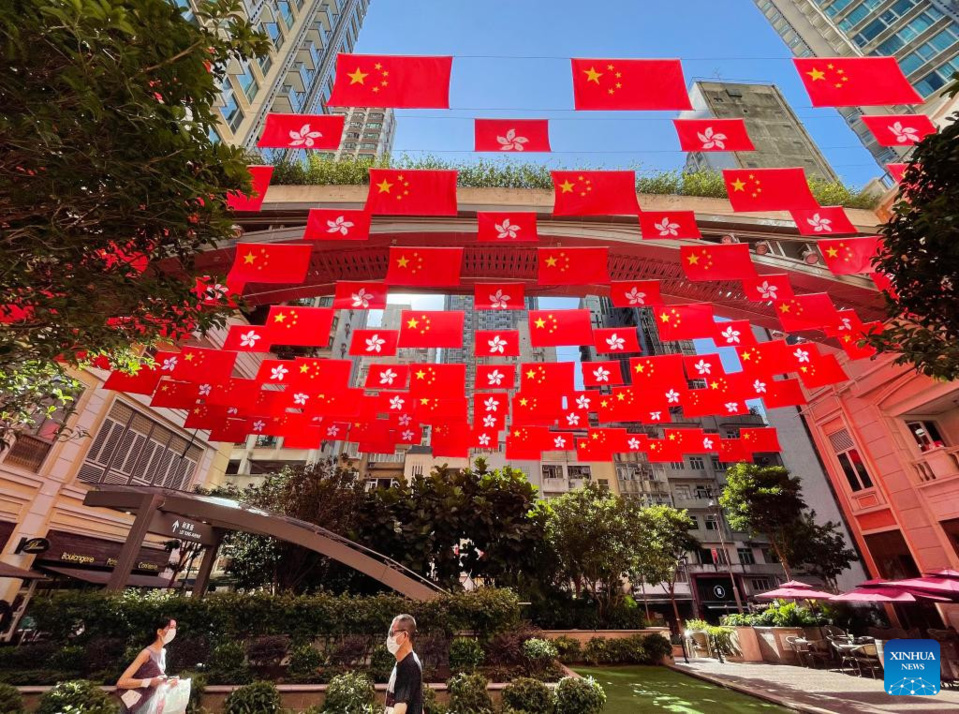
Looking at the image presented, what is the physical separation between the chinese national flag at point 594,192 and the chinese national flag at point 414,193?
1.80 m

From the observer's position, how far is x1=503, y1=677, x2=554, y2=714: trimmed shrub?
20.4 feet

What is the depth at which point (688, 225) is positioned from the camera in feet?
26.5

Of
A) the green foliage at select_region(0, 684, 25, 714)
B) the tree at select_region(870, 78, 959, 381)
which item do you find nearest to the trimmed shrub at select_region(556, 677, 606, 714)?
the tree at select_region(870, 78, 959, 381)

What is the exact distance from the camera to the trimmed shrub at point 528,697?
6.21 m

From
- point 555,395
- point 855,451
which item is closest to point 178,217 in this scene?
point 555,395

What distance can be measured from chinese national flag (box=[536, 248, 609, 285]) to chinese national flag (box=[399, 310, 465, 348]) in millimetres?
2048

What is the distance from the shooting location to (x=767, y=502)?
2291cm

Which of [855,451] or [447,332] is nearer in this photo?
[447,332]

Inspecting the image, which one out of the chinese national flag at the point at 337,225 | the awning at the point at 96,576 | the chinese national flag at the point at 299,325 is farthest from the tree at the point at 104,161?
the awning at the point at 96,576

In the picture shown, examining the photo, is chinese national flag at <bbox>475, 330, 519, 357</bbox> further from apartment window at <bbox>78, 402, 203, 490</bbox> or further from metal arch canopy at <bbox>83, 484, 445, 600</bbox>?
apartment window at <bbox>78, 402, 203, 490</bbox>

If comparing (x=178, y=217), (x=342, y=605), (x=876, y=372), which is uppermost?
(x=876, y=372)

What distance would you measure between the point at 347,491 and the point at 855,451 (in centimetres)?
1837

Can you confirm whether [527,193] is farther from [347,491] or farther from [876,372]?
[876,372]

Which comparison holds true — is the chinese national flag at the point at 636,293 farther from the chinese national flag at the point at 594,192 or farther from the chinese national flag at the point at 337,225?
the chinese national flag at the point at 337,225
